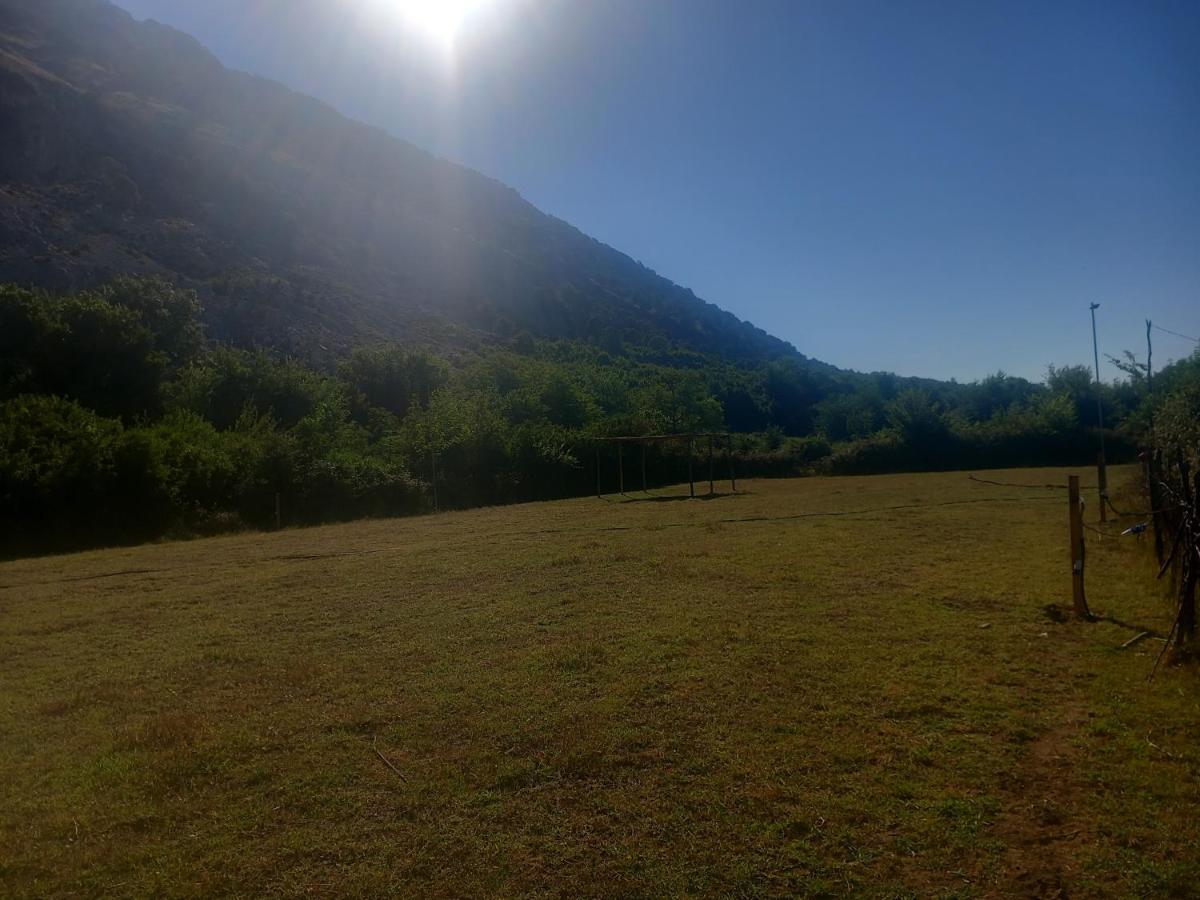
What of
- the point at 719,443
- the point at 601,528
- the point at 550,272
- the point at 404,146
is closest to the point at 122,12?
the point at 404,146

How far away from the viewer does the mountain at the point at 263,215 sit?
4297 cm

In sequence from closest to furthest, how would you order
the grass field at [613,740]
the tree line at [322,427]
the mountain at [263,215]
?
the grass field at [613,740], the tree line at [322,427], the mountain at [263,215]

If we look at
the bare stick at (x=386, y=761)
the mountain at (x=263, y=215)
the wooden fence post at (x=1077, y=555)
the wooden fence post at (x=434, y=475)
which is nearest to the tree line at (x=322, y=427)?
the wooden fence post at (x=434, y=475)

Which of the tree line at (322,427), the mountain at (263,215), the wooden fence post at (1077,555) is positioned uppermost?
the mountain at (263,215)

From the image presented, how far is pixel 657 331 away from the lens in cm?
8181

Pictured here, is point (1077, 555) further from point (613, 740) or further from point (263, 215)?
point (263, 215)

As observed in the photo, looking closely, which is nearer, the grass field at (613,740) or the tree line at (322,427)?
the grass field at (613,740)

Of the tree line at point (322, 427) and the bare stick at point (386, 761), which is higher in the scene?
the tree line at point (322, 427)

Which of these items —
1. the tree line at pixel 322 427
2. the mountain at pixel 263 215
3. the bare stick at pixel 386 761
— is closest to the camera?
the bare stick at pixel 386 761

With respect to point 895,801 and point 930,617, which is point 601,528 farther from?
point 895,801

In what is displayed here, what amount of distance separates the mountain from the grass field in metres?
38.0

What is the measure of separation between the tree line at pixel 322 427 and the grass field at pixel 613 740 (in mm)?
7395

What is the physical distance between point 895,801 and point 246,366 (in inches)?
1202

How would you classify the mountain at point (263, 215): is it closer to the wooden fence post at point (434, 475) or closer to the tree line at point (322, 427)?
the tree line at point (322, 427)
